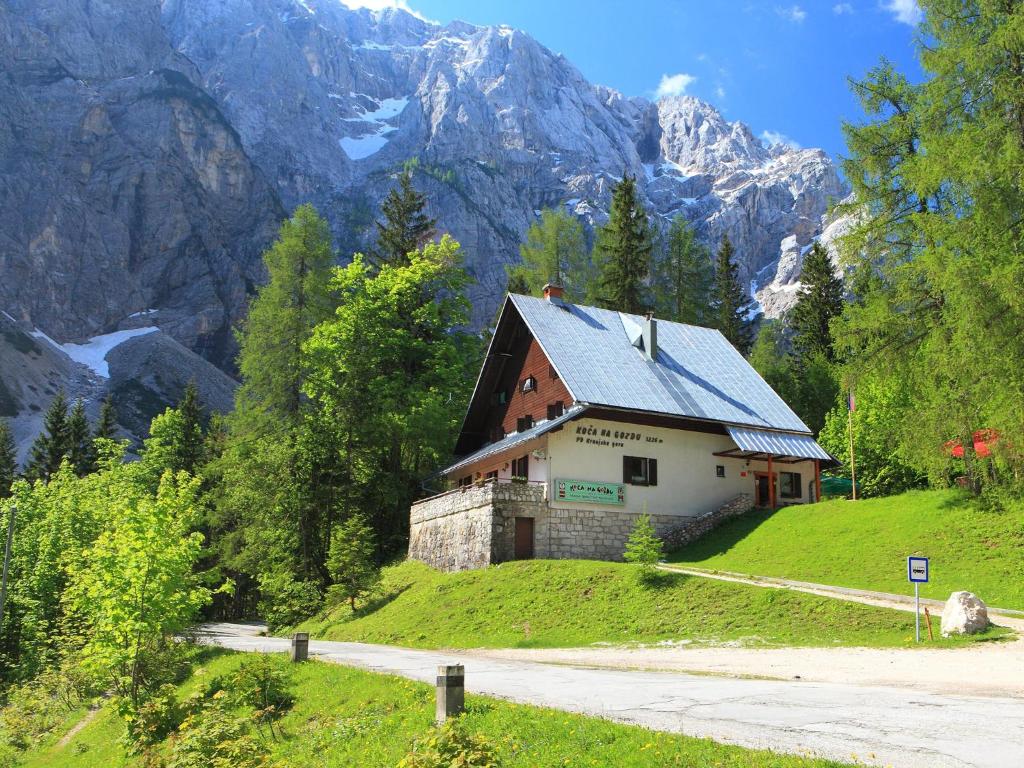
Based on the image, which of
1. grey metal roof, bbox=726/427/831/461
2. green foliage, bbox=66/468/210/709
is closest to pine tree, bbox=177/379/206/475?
green foliage, bbox=66/468/210/709

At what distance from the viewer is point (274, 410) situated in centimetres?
4522

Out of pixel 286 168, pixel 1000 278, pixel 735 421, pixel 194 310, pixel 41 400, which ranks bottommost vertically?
pixel 735 421

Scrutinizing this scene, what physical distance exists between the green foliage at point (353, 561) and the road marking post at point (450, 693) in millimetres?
19495

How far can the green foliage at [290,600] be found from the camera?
32.9 m

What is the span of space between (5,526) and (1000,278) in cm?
4239

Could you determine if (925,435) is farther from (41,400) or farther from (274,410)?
(41,400)

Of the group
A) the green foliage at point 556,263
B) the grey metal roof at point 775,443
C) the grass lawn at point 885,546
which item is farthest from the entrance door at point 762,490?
the green foliage at point 556,263

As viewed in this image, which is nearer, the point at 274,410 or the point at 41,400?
the point at 274,410

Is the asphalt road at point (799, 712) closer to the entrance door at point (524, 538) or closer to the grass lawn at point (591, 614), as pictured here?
the grass lawn at point (591, 614)

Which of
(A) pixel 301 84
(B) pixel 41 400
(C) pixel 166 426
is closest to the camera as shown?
(C) pixel 166 426

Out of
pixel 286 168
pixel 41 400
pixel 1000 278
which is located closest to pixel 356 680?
pixel 1000 278

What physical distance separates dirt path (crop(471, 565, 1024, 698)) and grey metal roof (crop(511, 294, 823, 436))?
13531mm

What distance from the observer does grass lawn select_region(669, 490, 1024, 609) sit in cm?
2139

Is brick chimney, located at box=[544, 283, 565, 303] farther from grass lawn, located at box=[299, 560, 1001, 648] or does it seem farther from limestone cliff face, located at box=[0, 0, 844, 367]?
limestone cliff face, located at box=[0, 0, 844, 367]
